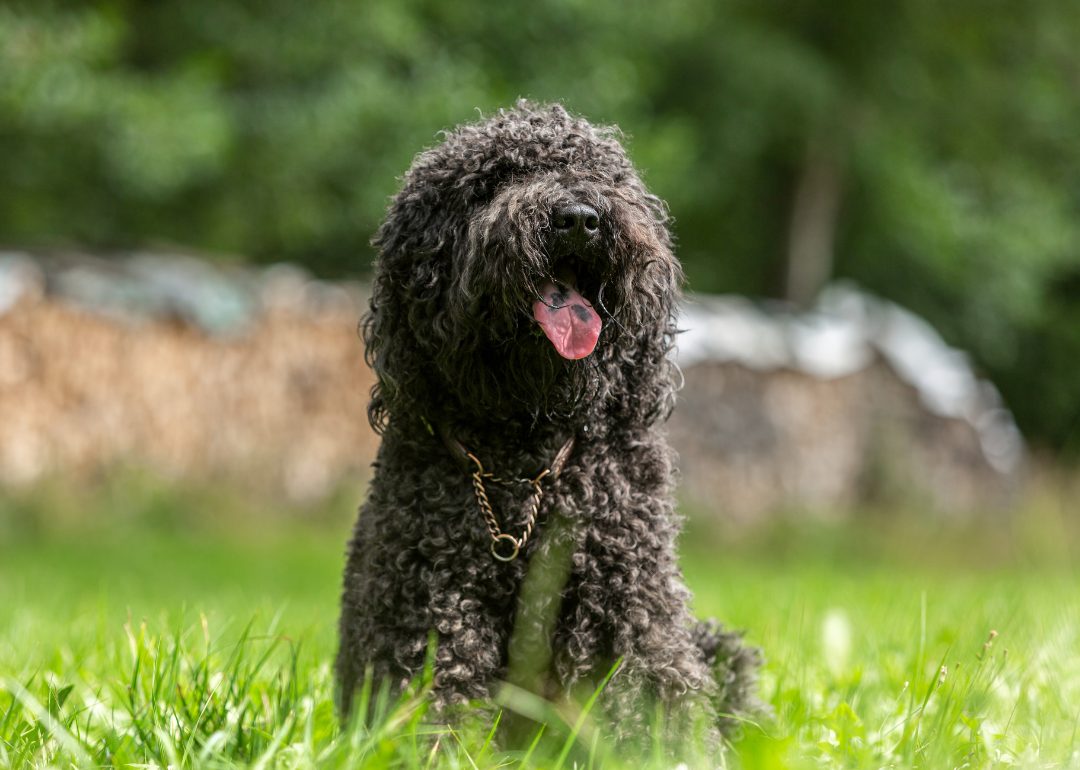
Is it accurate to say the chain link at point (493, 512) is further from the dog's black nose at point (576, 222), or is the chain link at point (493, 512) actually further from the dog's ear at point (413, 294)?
the dog's black nose at point (576, 222)

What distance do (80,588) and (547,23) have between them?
9621 mm

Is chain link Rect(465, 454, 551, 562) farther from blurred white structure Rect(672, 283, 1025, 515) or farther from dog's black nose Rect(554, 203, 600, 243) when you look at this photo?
blurred white structure Rect(672, 283, 1025, 515)

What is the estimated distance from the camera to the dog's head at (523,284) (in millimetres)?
2496

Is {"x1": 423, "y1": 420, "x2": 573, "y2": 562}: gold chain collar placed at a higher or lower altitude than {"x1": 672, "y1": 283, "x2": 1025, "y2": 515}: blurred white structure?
lower

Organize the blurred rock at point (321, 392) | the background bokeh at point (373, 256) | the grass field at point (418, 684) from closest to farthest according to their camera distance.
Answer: the grass field at point (418, 684) → the background bokeh at point (373, 256) → the blurred rock at point (321, 392)

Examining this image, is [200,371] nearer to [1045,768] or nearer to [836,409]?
[836,409]

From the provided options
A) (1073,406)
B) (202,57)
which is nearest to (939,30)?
(1073,406)

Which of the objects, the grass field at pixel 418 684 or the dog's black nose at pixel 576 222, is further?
the dog's black nose at pixel 576 222

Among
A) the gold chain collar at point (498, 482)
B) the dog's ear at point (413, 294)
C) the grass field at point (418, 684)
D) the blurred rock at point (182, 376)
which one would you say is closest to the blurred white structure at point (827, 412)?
the grass field at point (418, 684)

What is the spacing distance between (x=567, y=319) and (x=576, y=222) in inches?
10.0

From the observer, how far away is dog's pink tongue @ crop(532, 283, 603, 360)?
2.44 metres

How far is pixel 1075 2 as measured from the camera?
14352 mm

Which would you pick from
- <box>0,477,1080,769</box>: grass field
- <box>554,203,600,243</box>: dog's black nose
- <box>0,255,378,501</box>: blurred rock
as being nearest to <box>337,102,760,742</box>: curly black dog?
<box>554,203,600,243</box>: dog's black nose

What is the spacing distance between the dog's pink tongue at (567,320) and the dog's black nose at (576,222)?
14 cm
